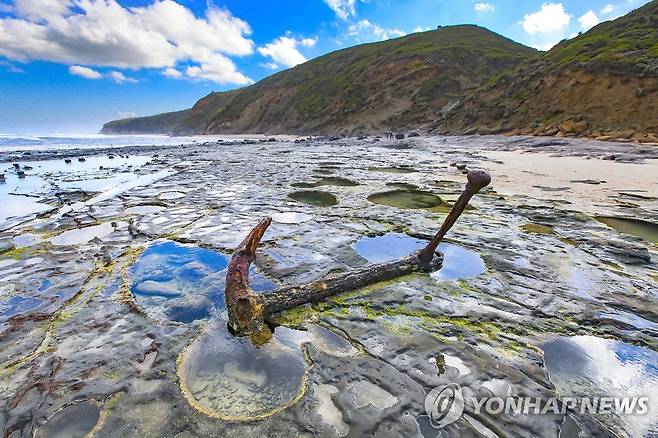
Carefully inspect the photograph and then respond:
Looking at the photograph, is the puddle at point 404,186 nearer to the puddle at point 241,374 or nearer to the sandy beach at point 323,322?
the sandy beach at point 323,322

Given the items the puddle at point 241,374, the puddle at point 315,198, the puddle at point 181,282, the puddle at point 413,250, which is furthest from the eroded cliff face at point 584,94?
the puddle at point 241,374

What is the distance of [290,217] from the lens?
22.0 feet

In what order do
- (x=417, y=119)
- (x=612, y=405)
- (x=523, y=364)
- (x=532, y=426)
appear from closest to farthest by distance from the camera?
(x=532, y=426), (x=612, y=405), (x=523, y=364), (x=417, y=119)

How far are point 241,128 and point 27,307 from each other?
8293cm

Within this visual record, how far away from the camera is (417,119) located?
47.2 metres

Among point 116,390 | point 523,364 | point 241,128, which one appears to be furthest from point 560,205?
point 241,128

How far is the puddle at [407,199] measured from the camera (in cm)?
752

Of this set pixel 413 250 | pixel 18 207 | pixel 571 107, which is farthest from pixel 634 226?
pixel 571 107

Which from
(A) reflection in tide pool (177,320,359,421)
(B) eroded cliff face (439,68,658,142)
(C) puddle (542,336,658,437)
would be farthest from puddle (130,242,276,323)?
(B) eroded cliff face (439,68,658,142)

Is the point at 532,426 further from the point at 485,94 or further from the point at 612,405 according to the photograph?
the point at 485,94

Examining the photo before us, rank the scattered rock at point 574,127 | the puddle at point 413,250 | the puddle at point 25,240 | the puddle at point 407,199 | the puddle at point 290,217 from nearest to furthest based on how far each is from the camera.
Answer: the puddle at point 413,250 → the puddle at point 25,240 → the puddle at point 290,217 → the puddle at point 407,199 → the scattered rock at point 574,127

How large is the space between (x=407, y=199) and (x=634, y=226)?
13.9 ft

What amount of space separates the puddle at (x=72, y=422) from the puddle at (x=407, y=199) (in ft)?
20.7

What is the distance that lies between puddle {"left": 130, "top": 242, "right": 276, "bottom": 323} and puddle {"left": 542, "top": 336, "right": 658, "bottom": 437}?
287 cm
